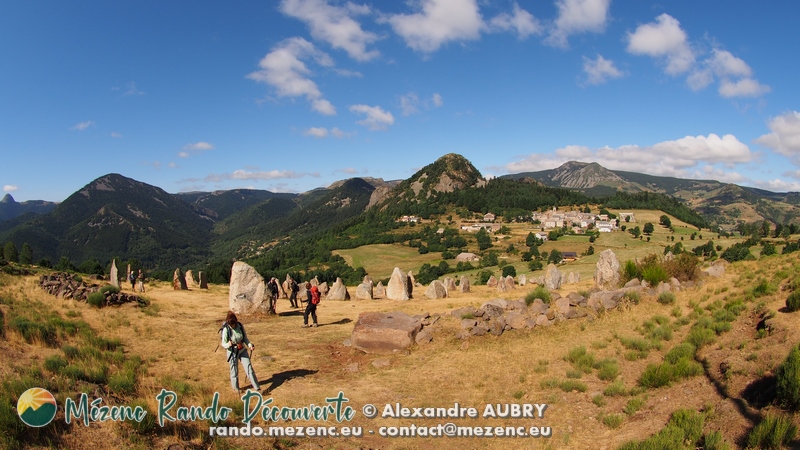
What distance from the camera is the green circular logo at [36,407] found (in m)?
6.28

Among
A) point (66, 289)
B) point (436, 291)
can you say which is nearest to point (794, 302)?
point (436, 291)

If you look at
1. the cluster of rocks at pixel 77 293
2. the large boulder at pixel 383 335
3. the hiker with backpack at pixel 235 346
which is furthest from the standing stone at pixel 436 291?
the hiker with backpack at pixel 235 346

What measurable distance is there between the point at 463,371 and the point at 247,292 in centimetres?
1314

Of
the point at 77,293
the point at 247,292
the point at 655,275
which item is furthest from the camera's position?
the point at 247,292

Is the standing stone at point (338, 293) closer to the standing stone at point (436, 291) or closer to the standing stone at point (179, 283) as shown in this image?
the standing stone at point (436, 291)

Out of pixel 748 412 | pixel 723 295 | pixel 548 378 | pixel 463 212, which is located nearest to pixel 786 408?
pixel 748 412

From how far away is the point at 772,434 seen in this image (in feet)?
19.3

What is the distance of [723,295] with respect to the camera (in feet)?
54.3

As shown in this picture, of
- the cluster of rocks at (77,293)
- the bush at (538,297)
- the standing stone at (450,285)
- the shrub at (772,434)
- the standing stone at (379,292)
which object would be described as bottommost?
the standing stone at (379,292)

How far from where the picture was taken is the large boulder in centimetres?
1409

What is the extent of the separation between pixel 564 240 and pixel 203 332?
116 metres

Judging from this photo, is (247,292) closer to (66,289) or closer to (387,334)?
(66,289)

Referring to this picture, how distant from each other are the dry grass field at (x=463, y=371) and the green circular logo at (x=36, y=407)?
0.71ft

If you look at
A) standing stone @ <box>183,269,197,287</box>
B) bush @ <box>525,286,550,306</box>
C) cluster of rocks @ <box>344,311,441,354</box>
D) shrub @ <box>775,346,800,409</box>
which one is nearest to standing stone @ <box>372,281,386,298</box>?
bush @ <box>525,286,550,306</box>
